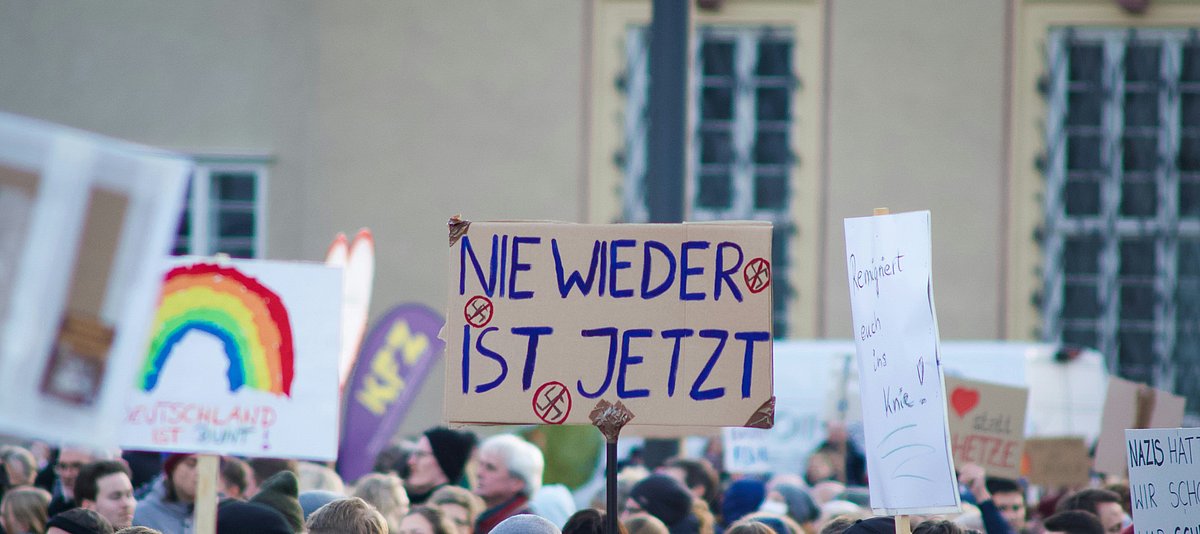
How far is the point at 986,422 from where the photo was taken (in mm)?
7445

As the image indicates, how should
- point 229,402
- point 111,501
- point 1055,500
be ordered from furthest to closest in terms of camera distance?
1. point 1055,500
2. point 111,501
3. point 229,402

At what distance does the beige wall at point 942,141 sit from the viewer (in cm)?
1472

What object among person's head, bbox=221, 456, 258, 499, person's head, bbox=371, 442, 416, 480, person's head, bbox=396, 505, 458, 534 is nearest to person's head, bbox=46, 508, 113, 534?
person's head, bbox=396, 505, 458, 534

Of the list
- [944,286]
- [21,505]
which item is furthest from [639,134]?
[21,505]

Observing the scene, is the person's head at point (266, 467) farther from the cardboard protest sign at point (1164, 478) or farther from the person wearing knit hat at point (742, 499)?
the cardboard protest sign at point (1164, 478)

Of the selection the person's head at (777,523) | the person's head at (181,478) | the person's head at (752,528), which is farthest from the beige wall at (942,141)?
the person's head at (752,528)

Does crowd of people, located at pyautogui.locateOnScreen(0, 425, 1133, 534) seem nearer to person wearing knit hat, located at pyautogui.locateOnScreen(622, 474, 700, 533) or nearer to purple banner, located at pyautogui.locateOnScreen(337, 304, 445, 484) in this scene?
person wearing knit hat, located at pyautogui.locateOnScreen(622, 474, 700, 533)

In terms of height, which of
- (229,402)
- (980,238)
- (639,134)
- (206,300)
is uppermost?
(639,134)

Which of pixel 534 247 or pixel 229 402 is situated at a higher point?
pixel 534 247

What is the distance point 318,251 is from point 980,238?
6.25 meters

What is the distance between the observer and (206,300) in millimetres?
5242

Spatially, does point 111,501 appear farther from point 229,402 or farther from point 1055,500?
point 1055,500

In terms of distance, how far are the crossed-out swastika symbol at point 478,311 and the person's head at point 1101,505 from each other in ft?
9.40

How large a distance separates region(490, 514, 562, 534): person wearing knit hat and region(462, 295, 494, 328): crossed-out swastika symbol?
55cm
